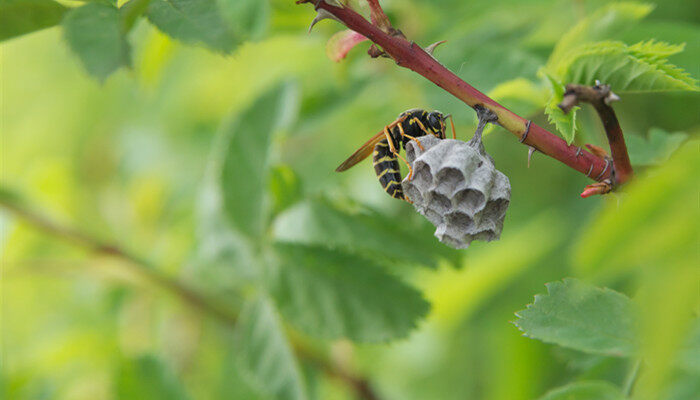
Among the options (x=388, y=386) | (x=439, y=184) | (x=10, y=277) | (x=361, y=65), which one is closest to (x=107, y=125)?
(x=10, y=277)

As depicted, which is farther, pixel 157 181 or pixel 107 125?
pixel 107 125

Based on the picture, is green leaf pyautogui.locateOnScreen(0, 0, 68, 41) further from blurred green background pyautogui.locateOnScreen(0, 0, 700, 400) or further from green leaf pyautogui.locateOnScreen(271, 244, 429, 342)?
green leaf pyautogui.locateOnScreen(271, 244, 429, 342)

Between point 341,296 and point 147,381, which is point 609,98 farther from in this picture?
point 147,381

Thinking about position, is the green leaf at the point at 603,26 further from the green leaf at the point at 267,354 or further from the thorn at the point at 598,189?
the green leaf at the point at 267,354

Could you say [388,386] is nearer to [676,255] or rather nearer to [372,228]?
[372,228]

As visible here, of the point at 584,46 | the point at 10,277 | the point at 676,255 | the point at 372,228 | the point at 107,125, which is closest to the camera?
the point at 676,255

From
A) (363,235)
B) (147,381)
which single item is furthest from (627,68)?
(147,381)

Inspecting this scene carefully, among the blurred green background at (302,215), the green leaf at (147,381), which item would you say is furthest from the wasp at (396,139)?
the green leaf at (147,381)
